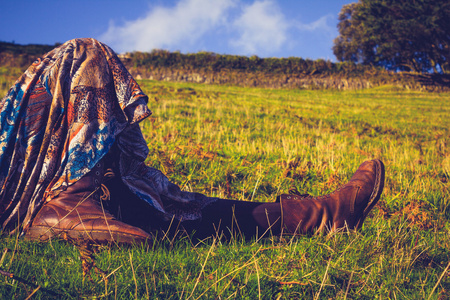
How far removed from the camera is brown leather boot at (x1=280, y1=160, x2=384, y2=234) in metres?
2.30

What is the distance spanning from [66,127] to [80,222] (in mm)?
681

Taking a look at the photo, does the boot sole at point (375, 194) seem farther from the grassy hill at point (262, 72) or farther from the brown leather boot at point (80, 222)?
the grassy hill at point (262, 72)

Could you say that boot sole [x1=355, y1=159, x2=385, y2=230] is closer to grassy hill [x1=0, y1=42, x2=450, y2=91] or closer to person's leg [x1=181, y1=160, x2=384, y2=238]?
person's leg [x1=181, y1=160, x2=384, y2=238]

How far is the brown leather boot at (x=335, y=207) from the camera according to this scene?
230 centimetres

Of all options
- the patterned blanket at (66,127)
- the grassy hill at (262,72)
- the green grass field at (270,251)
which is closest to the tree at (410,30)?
the grassy hill at (262,72)

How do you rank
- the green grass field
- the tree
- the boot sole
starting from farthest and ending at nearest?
→ the tree, the boot sole, the green grass field

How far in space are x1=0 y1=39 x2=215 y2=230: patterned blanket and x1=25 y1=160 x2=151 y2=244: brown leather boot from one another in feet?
0.27

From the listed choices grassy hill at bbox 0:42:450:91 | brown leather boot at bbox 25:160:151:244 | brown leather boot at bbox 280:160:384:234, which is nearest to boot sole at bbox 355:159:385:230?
brown leather boot at bbox 280:160:384:234

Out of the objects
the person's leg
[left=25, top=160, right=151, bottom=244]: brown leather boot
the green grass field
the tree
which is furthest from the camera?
the tree

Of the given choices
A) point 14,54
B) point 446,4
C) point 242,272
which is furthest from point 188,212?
point 446,4

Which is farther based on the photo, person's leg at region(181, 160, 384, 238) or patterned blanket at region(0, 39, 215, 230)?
person's leg at region(181, 160, 384, 238)

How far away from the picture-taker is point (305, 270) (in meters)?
1.73

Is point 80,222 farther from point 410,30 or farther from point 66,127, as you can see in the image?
point 410,30

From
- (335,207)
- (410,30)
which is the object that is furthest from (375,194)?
Result: (410,30)
